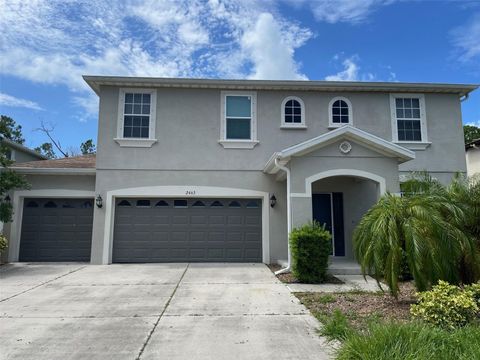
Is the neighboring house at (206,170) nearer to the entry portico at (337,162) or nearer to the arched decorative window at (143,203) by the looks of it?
the arched decorative window at (143,203)

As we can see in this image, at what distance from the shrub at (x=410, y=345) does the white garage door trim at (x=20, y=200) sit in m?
11.0

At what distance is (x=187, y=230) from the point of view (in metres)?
12.3

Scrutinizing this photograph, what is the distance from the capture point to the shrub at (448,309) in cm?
491

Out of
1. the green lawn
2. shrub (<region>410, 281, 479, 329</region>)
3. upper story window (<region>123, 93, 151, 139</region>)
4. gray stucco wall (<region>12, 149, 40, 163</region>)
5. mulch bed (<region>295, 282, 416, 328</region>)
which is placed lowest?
mulch bed (<region>295, 282, 416, 328</region>)

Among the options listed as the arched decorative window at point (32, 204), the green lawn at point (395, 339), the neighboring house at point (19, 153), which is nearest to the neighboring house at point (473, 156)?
the green lawn at point (395, 339)

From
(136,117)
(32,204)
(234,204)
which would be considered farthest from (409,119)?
(32,204)

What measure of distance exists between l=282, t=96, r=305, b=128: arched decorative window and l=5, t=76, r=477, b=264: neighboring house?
42 mm

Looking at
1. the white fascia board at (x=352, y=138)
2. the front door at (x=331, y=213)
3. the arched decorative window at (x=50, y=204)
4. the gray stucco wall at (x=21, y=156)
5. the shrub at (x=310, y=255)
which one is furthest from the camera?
the gray stucco wall at (x=21, y=156)

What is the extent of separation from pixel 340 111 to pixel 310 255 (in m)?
6.17

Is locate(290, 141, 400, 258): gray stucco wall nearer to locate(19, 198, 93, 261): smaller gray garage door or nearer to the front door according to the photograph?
the front door

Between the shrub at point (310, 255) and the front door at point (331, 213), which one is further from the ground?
the front door at point (331, 213)

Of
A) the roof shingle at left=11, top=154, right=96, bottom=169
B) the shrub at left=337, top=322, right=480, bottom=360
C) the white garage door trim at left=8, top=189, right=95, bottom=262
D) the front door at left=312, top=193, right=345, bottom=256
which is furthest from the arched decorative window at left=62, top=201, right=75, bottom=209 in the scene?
the shrub at left=337, top=322, right=480, bottom=360

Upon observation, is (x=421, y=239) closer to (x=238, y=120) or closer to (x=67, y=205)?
(x=238, y=120)

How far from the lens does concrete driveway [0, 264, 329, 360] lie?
15.1 ft
